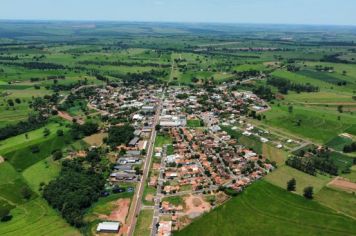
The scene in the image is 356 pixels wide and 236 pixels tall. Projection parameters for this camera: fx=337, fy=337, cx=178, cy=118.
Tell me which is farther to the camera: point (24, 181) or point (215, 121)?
point (215, 121)

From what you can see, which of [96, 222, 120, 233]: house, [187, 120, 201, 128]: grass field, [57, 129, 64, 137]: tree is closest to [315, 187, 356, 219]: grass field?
[96, 222, 120, 233]: house

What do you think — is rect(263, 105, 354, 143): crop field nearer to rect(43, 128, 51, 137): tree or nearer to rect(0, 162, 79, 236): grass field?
rect(43, 128, 51, 137): tree

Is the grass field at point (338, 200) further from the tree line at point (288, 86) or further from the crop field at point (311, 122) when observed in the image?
the tree line at point (288, 86)

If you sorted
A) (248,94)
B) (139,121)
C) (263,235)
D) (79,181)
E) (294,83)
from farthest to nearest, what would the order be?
(294,83) < (248,94) < (139,121) < (79,181) < (263,235)

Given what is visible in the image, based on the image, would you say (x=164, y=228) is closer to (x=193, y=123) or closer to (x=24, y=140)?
(x=193, y=123)

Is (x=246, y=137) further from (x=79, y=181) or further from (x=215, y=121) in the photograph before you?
(x=79, y=181)

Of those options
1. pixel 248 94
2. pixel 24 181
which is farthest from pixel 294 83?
pixel 24 181
